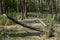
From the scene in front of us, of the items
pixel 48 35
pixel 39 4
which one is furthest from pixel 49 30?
pixel 39 4

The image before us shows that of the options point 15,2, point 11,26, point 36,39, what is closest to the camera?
point 36,39

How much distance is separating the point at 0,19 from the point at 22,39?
167 inches

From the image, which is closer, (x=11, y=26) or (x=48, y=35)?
(x=48, y=35)

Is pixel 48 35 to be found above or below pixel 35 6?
above

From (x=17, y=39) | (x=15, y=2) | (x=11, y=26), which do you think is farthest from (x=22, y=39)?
(x=15, y=2)

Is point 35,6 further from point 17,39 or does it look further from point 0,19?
point 17,39

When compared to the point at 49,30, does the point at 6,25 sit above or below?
below

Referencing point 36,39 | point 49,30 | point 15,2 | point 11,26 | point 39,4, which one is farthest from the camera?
point 39,4

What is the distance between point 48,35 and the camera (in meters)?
7.59

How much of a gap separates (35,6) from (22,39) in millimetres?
25387

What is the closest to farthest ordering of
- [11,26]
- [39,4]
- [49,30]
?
[49,30]
[11,26]
[39,4]

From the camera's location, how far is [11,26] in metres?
11.4

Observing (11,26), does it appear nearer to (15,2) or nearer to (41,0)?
(15,2)

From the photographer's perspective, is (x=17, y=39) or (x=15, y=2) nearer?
(x=17, y=39)
